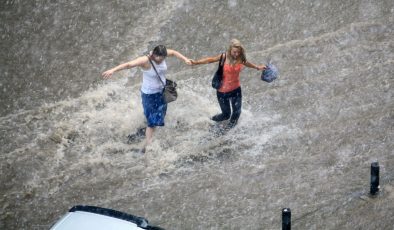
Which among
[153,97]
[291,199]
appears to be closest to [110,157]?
[153,97]

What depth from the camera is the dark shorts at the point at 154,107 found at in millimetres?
9273

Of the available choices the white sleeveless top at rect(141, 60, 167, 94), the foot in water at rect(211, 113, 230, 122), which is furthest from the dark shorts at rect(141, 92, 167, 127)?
the foot in water at rect(211, 113, 230, 122)

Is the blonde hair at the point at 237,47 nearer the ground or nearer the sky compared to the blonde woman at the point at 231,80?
nearer the sky

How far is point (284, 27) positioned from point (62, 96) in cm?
497

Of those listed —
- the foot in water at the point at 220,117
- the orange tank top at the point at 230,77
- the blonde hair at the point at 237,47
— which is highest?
the blonde hair at the point at 237,47

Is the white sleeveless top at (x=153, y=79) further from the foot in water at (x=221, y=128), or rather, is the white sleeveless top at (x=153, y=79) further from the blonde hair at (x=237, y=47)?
the foot in water at (x=221, y=128)

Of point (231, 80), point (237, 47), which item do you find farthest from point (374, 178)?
point (237, 47)

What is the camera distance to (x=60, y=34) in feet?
41.8

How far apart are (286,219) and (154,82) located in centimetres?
299

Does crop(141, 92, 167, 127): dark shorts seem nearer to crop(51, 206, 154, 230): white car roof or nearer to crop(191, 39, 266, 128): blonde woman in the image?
crop(191, 39, 266, 128): blonde woman

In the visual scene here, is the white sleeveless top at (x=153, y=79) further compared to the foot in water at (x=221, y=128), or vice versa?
the foot in water at (x=221, y=128)

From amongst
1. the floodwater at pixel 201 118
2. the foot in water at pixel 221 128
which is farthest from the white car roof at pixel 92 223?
the foot in water at pixel 221 128

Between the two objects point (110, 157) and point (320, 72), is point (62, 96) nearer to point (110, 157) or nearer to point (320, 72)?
point (110, 157)

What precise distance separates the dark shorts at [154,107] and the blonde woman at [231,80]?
2.75 feet
